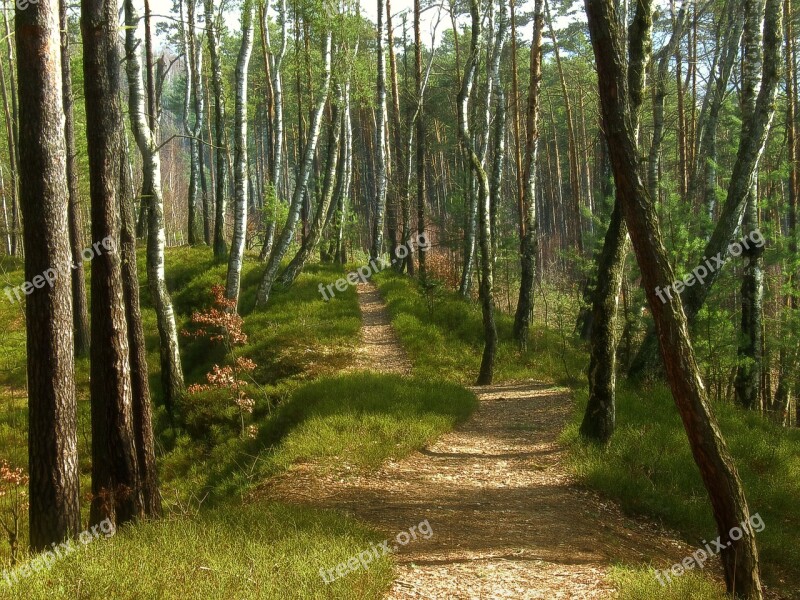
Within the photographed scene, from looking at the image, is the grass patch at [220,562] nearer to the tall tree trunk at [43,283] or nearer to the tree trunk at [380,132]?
the tall tree trunk at [43,283]

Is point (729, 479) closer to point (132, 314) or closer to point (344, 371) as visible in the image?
point (132, 314)

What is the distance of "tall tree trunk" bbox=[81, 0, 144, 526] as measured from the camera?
618 cm

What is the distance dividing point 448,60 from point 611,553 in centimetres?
3520

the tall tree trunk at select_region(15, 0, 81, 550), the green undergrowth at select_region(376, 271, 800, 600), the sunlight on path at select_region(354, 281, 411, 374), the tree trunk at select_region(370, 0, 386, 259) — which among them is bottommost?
the green undergrowth at select_region(376, 271, 800, 600)

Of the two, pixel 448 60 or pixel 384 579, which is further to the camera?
pixel 448 60

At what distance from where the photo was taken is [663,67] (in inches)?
490

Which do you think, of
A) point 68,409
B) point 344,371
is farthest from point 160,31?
point 68,409

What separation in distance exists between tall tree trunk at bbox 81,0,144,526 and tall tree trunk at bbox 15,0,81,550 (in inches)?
35.3

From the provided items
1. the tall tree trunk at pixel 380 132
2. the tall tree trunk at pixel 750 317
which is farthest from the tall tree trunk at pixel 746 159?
the tall tree trunk at pixel 380 132

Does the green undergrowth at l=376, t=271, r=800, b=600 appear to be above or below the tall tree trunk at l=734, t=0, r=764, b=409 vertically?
below

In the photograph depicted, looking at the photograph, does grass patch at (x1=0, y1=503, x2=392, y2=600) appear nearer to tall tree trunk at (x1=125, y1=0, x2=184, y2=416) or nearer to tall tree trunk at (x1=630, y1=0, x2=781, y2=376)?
tall tree trunk at (x1=125, y1=0, x2=184, y2=416)

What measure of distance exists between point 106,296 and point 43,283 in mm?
1110

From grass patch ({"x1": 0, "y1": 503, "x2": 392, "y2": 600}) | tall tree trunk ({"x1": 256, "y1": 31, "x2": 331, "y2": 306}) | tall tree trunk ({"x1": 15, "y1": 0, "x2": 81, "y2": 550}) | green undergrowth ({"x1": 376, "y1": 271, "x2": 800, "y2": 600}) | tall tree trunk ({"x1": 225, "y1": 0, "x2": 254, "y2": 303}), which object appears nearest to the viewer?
grass patch ({"x1": 0, "y1": 503, "x2": 392, "y2": 600})

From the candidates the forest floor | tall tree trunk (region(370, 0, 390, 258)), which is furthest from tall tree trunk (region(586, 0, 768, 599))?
tall tree trunk (region(370, 0, 390, 258))
